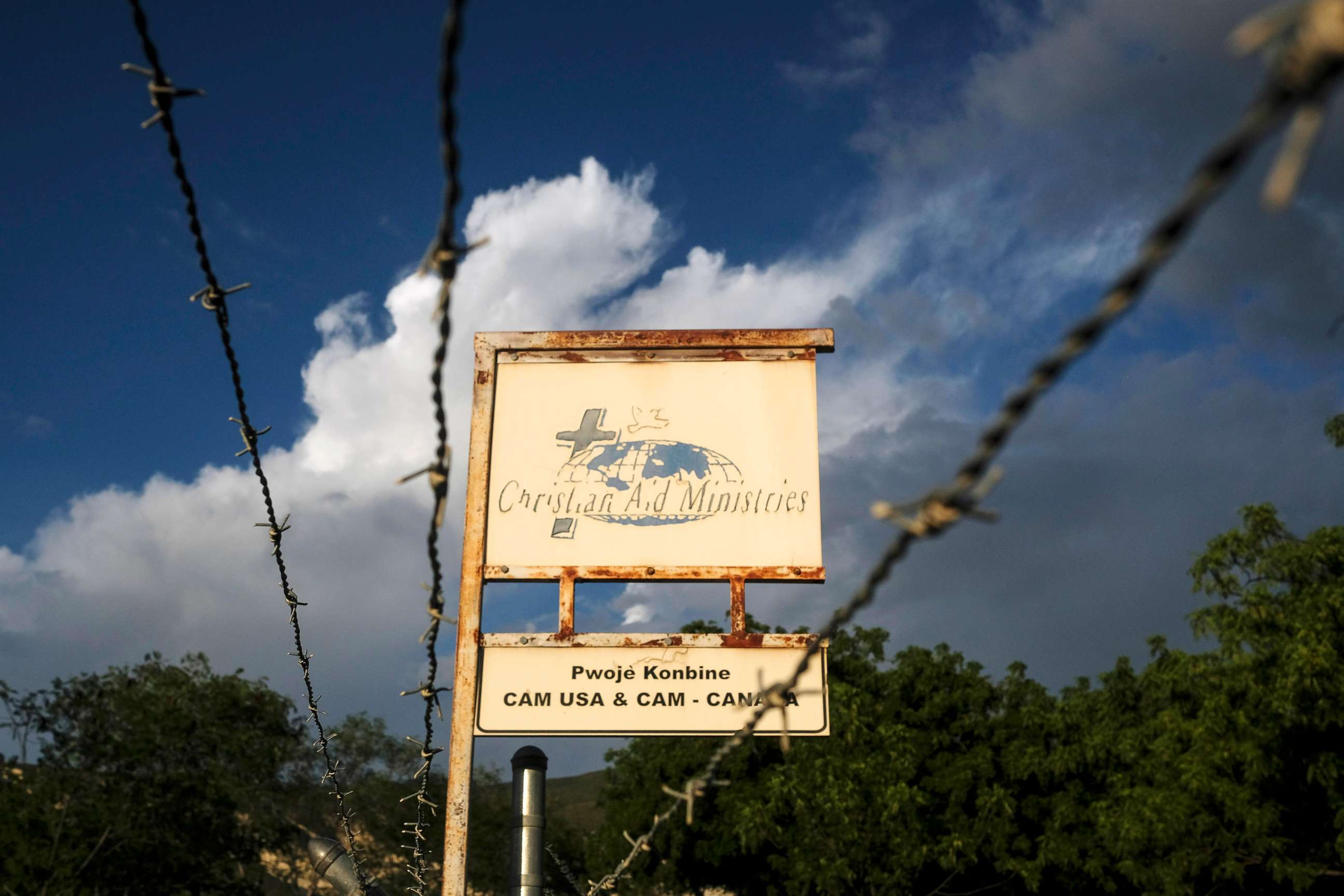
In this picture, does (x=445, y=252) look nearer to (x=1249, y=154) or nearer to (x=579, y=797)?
(x=1249, y=154)

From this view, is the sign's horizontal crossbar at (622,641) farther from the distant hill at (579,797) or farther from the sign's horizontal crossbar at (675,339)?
the distant hill at (579,797)

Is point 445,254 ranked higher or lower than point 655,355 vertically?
lower

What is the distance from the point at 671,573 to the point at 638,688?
29.2 inches

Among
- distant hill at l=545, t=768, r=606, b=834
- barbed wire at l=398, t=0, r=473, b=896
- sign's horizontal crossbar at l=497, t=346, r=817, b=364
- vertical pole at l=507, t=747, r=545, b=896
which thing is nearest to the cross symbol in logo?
sign's horizontal crossbar at l=497, t=346, r=817, b=364

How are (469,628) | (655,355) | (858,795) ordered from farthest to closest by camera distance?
(858,795) < (655,355) < (469,628)

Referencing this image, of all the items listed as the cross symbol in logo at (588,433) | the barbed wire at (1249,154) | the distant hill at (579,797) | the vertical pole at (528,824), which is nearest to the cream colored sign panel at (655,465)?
the cross symbol in logo at (588,433)

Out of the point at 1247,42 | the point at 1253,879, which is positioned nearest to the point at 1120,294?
the point at 1247,42

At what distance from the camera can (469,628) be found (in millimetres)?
6023

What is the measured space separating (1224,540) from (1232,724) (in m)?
Result: 3.80

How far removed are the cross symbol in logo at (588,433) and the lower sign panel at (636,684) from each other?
1283mm

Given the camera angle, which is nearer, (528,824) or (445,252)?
(445,252)

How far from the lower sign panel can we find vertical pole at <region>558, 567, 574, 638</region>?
82mm

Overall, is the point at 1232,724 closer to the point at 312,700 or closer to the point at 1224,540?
the point at 1224,540

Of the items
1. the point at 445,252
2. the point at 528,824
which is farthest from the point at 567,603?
the point at 445,252
